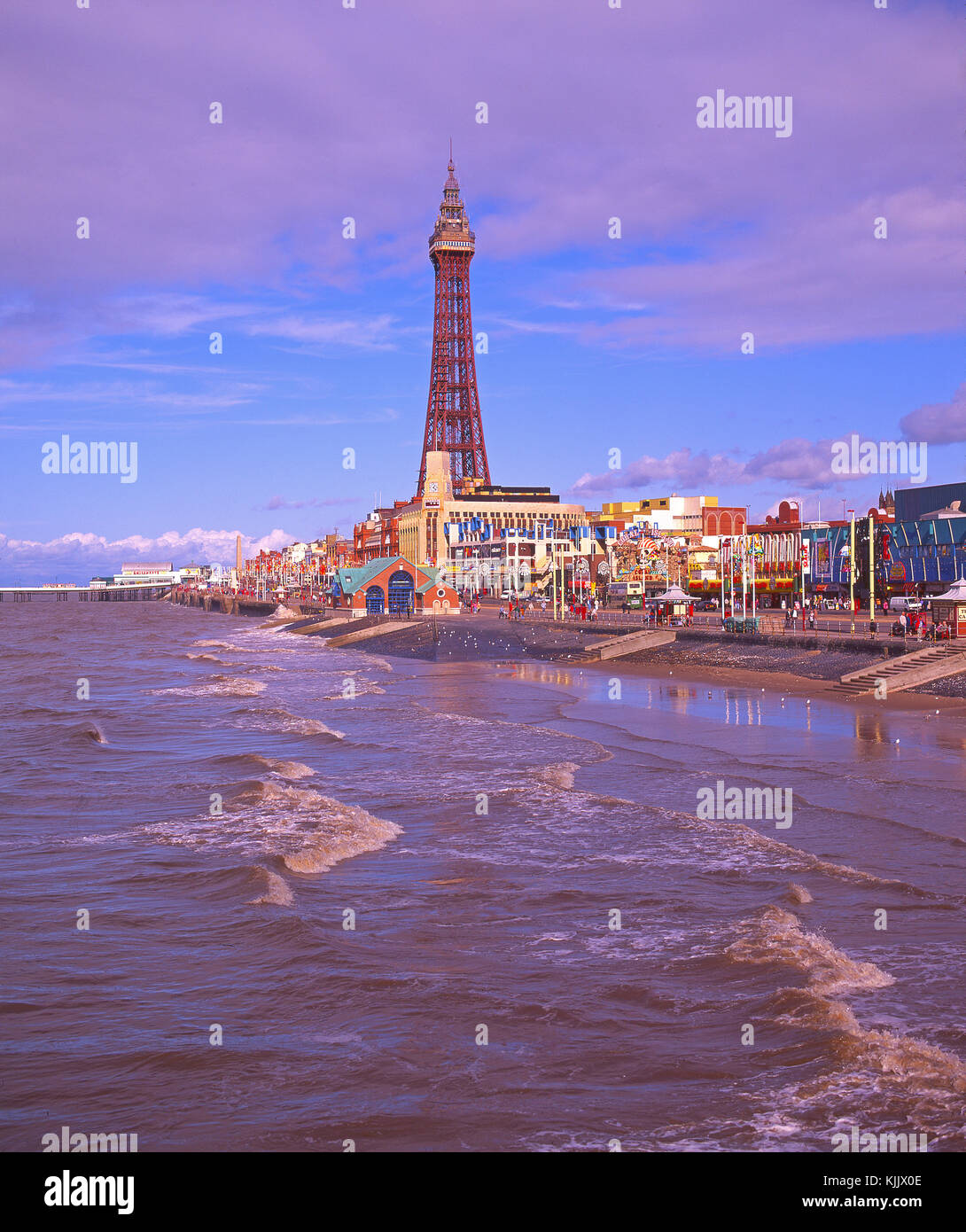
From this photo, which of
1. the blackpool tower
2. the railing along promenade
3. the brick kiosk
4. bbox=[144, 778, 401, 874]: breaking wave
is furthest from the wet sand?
Result: the blackpool tower

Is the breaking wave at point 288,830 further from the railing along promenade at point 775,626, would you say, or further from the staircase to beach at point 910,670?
the railing along promenade at point 775,626

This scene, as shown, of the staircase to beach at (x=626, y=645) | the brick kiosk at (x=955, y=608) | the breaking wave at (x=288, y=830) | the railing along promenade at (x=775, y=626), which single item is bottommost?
the breaking wave at (x=288, y=830)

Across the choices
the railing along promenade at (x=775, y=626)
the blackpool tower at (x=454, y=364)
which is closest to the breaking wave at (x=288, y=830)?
the railing along promenade at (x=775, y=626)

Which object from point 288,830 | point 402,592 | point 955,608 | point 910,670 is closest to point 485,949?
point 288,830

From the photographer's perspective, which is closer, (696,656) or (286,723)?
(286,723)

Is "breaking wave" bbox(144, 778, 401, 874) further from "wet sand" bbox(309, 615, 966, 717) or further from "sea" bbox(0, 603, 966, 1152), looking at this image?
"wet sand" bbox(309, 615, 966, 717)

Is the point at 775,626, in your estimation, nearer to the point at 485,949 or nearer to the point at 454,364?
the point at 485,949
